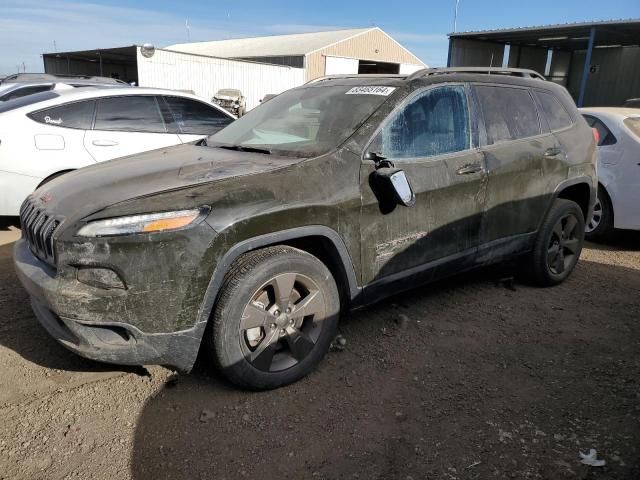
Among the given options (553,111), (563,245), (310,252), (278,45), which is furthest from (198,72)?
(310,252)

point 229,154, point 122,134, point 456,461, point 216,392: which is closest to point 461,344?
point 456,461

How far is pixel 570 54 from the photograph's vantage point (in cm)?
2573

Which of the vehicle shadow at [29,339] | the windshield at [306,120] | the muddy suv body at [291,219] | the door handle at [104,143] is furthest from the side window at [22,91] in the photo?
the muddy suv body at [291,219]

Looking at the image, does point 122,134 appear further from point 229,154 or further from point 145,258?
point 145,258

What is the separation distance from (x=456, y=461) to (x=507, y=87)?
9.51 ft

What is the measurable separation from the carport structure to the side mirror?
732 inches

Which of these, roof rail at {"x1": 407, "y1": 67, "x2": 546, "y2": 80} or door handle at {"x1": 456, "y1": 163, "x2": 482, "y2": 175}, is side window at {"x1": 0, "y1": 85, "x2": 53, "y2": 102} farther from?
door handle at {"x1": 456, "y1": 163, "x2": 482, "y2": 175}

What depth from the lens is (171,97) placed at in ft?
20.1

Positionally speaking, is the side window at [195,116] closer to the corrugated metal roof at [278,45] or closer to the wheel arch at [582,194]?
the wheel arch at [582,194]

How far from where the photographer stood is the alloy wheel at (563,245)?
4.53m

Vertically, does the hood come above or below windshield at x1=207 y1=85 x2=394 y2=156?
below

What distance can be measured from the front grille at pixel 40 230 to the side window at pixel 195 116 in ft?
10.9

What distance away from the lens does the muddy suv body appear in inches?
95.2

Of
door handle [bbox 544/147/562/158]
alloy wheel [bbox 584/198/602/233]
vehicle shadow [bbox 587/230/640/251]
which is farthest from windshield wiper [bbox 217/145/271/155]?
vehicle shadow [bbox 587/230/640/251]
